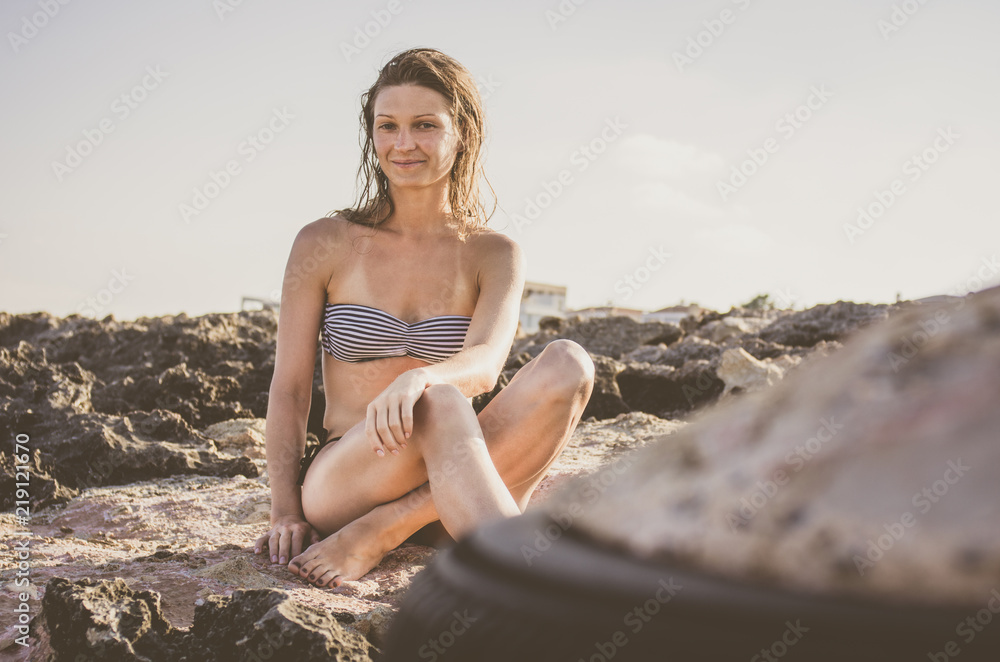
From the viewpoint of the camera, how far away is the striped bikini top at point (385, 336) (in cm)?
309

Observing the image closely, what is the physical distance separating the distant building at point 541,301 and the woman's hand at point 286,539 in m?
23.0

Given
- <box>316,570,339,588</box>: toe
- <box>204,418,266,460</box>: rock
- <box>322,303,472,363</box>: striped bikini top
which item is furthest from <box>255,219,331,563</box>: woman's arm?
<box>204,418,266,460</box>: rock

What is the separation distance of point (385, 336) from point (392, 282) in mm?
244

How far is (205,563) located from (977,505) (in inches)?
99.3

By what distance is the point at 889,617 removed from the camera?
0.54 meters

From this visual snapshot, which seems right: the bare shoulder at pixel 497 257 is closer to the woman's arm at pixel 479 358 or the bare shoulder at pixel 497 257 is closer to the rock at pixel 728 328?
the woman's arm at pixel 479 358

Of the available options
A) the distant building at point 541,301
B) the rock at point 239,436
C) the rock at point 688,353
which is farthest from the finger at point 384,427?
the distant building at point 541,301

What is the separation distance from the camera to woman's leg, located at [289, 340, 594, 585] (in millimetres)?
2215

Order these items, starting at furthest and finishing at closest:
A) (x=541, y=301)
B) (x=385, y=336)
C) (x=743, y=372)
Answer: (x=541, y=301)
(x=743, y=372)
(x=385, y=336)

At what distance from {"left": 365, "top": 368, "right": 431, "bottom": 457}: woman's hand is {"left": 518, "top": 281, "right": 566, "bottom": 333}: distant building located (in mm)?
23361

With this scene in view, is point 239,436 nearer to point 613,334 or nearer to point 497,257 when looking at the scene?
point 497,257

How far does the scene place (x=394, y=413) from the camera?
2.19 metres

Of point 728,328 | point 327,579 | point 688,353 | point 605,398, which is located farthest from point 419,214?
point 728,328

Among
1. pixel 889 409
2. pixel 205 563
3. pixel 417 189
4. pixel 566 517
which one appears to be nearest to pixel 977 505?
pixel 889 409
